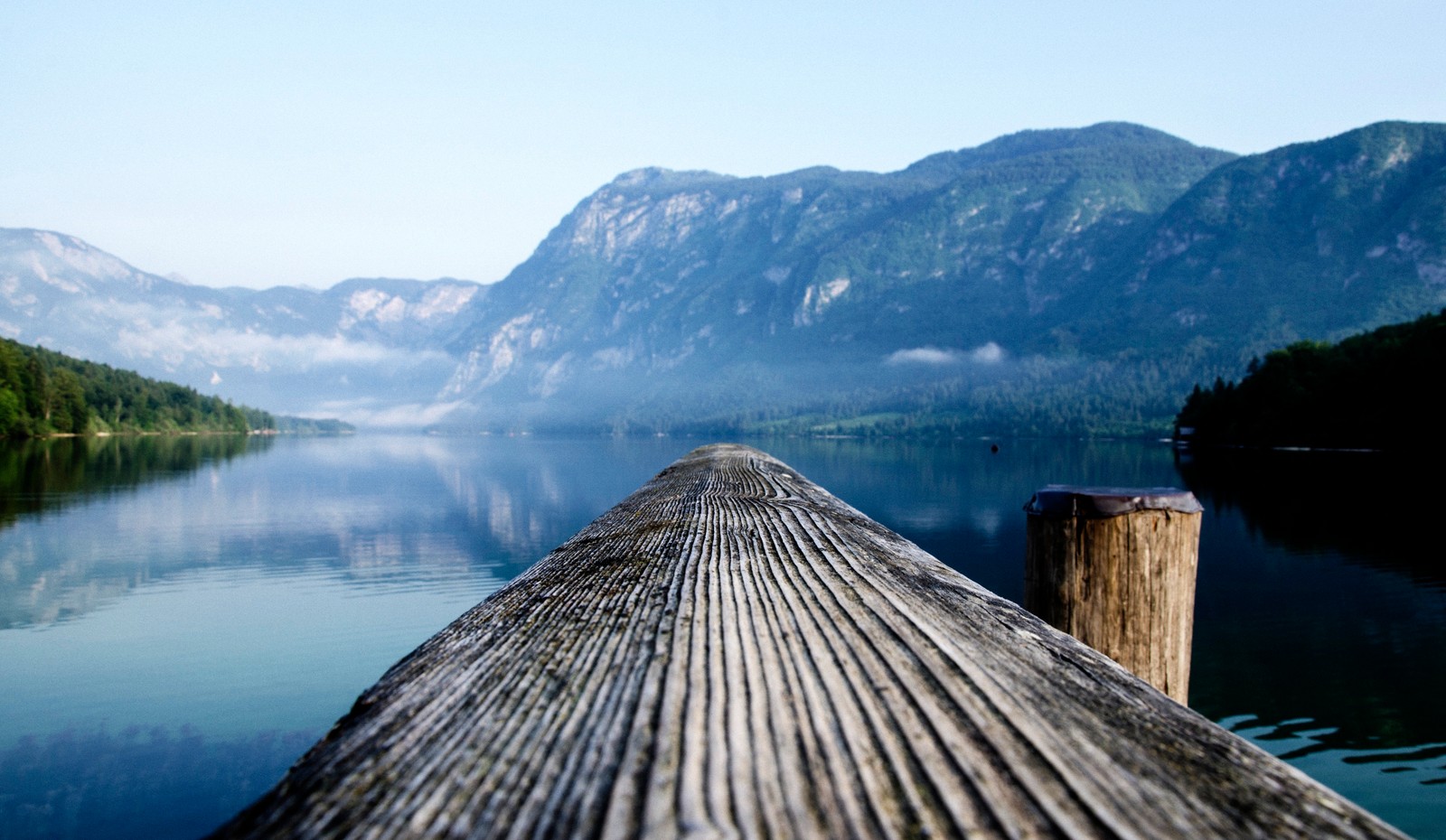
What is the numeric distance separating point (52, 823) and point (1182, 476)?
52725 mm

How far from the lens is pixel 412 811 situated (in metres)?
1.67

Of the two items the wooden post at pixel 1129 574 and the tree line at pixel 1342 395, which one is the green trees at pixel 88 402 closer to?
the wooden post at pixel 1129 574

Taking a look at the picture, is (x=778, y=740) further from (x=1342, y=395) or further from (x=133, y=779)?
(x=1342, y=395)

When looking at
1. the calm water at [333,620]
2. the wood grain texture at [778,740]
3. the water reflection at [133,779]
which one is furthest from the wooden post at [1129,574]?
the water reflection at [133,779]

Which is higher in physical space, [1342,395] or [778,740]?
[1342,395]

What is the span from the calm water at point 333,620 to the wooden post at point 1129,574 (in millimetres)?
5883

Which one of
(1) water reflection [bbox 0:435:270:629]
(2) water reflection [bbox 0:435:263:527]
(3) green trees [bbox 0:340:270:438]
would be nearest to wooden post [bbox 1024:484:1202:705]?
(1) water reflection [bbox 0:435:270:629]

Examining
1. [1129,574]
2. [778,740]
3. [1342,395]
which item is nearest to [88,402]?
[1129,574]

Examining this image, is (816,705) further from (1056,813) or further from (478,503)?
(478,503)

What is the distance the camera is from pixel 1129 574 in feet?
12.5

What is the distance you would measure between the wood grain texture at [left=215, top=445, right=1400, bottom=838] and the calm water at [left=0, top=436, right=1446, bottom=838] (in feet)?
21.9

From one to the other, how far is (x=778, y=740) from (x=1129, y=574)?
258 centimetres

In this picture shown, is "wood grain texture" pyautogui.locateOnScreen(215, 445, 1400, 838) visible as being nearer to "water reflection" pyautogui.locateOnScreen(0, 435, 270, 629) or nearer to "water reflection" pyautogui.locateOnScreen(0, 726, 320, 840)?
"water reflection" pyautogui.locateOnScreen(0, 726, 320, 840)

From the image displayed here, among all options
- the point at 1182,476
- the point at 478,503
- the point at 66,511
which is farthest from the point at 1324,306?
the point at 66,511
